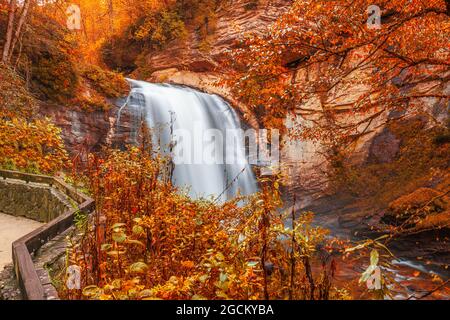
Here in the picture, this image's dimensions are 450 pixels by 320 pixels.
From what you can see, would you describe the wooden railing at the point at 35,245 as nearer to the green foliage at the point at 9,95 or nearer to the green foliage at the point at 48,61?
the green foliage at the point at 9,95

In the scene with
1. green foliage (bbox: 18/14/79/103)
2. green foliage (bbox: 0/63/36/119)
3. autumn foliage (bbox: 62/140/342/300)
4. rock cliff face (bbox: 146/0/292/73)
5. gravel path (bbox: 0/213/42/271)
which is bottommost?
gravel path (bbox: 0/213/42/271)

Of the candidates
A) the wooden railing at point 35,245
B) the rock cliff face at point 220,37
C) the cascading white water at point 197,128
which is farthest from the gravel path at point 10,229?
the rock cliff face at point 220,37

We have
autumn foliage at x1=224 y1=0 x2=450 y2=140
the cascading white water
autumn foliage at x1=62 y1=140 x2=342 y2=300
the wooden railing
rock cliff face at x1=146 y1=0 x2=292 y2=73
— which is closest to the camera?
the wooden railing

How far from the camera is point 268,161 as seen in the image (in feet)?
58.6

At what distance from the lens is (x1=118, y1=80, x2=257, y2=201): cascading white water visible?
15812 millimetres

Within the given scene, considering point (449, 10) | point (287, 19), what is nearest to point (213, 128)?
point (287, 19)

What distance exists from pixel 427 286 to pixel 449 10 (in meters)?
7.28

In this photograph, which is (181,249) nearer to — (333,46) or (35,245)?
(35,245)

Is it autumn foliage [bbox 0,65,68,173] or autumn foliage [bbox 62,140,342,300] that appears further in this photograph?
autumn foliage [bbox 0,65,68,173]

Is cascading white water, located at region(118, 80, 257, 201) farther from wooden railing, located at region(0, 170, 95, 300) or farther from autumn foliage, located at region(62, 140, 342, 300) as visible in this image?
wooden railing, located at region(0, 170, 95, 300)

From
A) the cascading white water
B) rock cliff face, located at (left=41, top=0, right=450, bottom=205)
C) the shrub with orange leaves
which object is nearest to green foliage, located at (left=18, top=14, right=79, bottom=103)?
rock cliff face, located at (left=41, top=0, right=450, bottom=205)

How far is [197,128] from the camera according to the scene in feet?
57.3

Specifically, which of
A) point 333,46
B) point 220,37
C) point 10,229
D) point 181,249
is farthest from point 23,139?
point 220,37
